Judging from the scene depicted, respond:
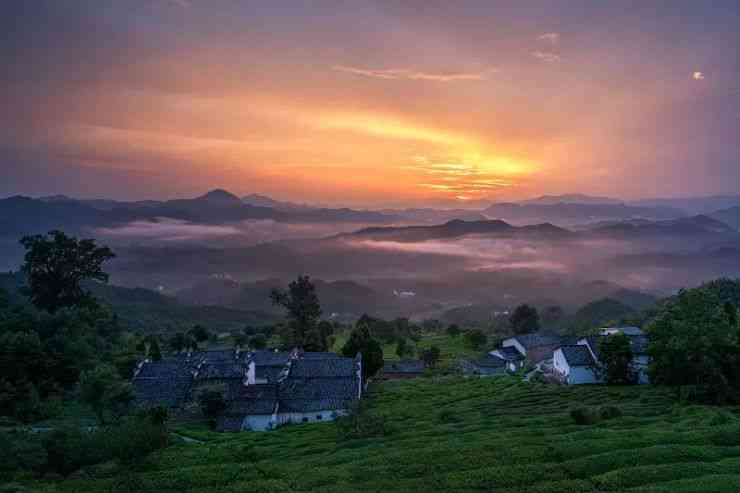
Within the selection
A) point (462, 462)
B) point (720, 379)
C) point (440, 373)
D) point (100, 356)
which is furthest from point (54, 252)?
point (720, 379)

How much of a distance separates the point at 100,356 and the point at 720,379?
71117 mm

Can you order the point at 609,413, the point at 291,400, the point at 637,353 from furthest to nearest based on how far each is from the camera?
the point at 637,353 < the point at 291,400 < the point at 609,413

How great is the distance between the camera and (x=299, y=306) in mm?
97938

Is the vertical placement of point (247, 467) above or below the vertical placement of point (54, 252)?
below

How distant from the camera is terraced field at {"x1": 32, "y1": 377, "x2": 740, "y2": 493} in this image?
30.6 m

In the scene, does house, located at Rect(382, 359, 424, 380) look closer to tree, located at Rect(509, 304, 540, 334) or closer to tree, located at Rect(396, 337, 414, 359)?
tree, located at Rect(396, 337, 414, 359)

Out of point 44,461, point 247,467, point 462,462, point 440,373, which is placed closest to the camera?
point 462,462

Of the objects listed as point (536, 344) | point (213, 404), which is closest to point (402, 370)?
point (536, 344)

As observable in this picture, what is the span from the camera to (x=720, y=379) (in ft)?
158

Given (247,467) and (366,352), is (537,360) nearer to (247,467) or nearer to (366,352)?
(366,352)

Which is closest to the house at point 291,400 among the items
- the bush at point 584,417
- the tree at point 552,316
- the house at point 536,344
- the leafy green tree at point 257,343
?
the bush at point 584,417

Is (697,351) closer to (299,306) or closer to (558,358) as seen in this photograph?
(558,358)

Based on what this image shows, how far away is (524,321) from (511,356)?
1104 inches

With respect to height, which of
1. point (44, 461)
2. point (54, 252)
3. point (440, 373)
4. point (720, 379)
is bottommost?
point (440, 373)
